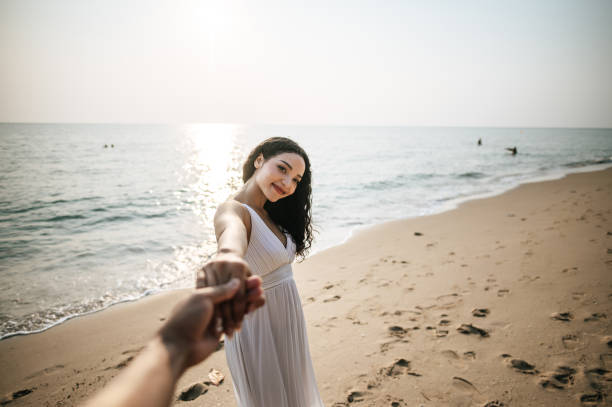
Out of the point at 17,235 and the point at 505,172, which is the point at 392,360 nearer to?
the point at 17,235

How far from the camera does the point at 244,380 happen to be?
221cm

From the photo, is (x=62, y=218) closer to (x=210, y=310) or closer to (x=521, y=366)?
(x=210, y=310)

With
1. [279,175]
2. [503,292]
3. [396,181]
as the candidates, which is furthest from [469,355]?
[396,181]

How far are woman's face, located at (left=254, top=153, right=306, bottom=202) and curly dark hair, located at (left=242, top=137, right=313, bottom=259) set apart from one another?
0.43 ft

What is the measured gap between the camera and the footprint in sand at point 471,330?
392cm

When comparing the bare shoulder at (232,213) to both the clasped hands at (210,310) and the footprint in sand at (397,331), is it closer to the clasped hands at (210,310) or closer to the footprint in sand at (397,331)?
the clasped hands at (210,310)

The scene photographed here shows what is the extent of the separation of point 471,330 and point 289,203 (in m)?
3.23

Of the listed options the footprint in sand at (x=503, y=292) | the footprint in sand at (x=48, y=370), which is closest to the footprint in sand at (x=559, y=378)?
the footprint in sand at (x=503, y=292)

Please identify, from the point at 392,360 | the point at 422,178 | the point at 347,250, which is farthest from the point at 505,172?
the point at 392,360

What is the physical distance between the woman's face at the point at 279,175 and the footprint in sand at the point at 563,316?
4.34 m

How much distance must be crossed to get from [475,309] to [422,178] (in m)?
18.4

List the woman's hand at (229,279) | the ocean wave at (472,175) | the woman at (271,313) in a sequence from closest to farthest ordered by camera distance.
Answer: the woman's hand at (229,279) → the woman at (271,313) → the ocean wave at (472,175)

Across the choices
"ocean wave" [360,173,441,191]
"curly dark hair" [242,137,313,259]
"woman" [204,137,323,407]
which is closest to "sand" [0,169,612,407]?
"woman" [204,137,323,407]

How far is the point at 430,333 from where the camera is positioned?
404 cm
